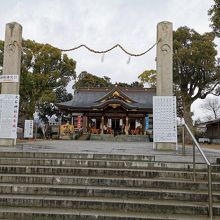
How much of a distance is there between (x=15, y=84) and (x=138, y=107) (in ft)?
60.4

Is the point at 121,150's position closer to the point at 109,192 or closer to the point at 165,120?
the point at 165,120

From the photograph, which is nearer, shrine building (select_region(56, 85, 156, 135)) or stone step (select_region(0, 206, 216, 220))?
stone step (select_region(0, 206, 216, 220))

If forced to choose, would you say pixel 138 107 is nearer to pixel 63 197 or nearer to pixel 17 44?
pixel 17 44

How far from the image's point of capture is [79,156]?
6246 millimetres

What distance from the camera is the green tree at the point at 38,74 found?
86.6 ft

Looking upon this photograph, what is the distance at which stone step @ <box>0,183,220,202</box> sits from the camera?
4500 millimetres

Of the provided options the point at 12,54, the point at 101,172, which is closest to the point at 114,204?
the point at 101,172

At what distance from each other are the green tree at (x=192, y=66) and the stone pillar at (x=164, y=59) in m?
16.0

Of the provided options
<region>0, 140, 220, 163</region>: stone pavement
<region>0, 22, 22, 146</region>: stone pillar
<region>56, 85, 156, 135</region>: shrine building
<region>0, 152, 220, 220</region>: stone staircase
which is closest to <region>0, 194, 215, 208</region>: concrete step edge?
<region>0, 152, 220, 220</region>: stone staircase

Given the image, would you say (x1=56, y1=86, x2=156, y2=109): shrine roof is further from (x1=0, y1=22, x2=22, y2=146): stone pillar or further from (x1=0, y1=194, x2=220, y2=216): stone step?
(x1=0, y1=194, x2=220, y2=216): stone step

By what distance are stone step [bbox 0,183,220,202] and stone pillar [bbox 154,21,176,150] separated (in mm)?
4666

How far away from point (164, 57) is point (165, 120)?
215 cm

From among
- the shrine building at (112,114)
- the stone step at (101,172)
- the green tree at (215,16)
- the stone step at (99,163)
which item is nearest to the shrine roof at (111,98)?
the shrine building at (112,114)

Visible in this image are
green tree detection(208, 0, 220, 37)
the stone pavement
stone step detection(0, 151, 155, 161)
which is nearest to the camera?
stone step detection(0, 151, 155, 161)
